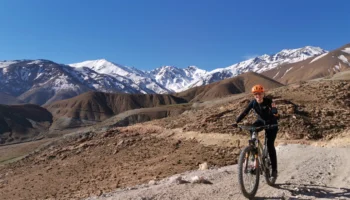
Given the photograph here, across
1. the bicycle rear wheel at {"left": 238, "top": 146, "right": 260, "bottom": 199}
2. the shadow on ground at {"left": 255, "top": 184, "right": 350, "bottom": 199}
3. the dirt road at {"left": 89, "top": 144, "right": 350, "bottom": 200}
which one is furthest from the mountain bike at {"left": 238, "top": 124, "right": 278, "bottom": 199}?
the shadow on ground at {"left": 255, "top": 184, "right": 350, "bottom": 199}

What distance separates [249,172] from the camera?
7656mm

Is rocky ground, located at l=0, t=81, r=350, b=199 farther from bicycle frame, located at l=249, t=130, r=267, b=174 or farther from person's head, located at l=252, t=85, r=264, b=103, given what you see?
person's head, located at l=252, t=85, r=264, b=103

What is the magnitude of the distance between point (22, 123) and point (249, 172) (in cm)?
16027

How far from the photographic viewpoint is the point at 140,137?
2619cm

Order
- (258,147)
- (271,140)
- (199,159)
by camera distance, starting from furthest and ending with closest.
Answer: (199,159), (271,140), (258,147)

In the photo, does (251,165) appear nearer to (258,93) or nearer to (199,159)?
(258,93)

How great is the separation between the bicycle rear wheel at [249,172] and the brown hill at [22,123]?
4959 inches

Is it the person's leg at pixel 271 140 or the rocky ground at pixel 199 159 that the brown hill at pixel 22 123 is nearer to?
the rocky ground at pixel 199 159

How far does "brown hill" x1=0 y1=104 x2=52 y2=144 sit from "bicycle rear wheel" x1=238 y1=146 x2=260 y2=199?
126 m

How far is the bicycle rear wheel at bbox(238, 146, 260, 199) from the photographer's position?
7527mm

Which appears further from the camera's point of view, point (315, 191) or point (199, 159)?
point (199, 159)

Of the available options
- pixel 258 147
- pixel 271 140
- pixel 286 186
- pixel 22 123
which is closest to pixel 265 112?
pixel 271 140

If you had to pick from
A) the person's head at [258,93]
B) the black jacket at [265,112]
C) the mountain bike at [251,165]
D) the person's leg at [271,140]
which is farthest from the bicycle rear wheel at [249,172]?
the person's head at [258,93]

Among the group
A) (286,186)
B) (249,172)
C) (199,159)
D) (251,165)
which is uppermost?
(251,165)
